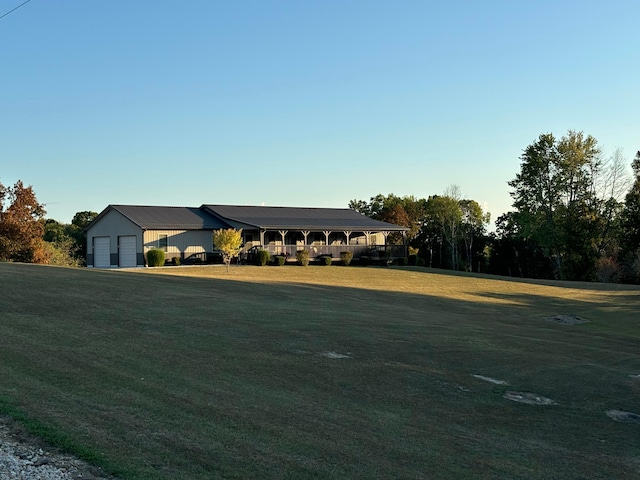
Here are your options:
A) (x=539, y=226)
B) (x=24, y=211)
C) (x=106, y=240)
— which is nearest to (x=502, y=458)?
(x=106, y=240)

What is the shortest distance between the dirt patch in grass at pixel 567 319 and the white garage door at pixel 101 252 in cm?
3243

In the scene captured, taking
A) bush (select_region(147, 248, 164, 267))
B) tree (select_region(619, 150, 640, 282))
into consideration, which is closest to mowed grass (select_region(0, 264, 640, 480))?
bush (select_region(147, 248, 164, 267))

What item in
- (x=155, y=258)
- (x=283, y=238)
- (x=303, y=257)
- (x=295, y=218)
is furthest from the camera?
(x=295, y=218)

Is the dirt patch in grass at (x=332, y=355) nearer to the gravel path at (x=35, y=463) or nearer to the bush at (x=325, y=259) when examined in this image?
the gravel path at (x=35, y=463)

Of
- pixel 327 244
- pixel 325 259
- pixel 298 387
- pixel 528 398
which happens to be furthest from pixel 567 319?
pixel 327 244

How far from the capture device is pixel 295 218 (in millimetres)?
53406

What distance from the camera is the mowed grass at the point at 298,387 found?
6.90m

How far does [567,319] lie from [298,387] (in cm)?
1958

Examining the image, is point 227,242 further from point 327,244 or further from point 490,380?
point 490,380

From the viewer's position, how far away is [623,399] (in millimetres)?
12648

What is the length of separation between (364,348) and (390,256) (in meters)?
38.3

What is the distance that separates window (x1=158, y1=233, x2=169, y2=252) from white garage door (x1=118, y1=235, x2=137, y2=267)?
1804mm

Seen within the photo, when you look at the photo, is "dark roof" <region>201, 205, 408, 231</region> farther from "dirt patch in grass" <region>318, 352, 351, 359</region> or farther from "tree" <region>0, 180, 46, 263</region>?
"dirt patch in grass" <region>318, 352, 351, 359</region>

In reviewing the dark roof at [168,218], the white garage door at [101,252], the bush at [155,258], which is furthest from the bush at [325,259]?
the white garage door at [101,252]
